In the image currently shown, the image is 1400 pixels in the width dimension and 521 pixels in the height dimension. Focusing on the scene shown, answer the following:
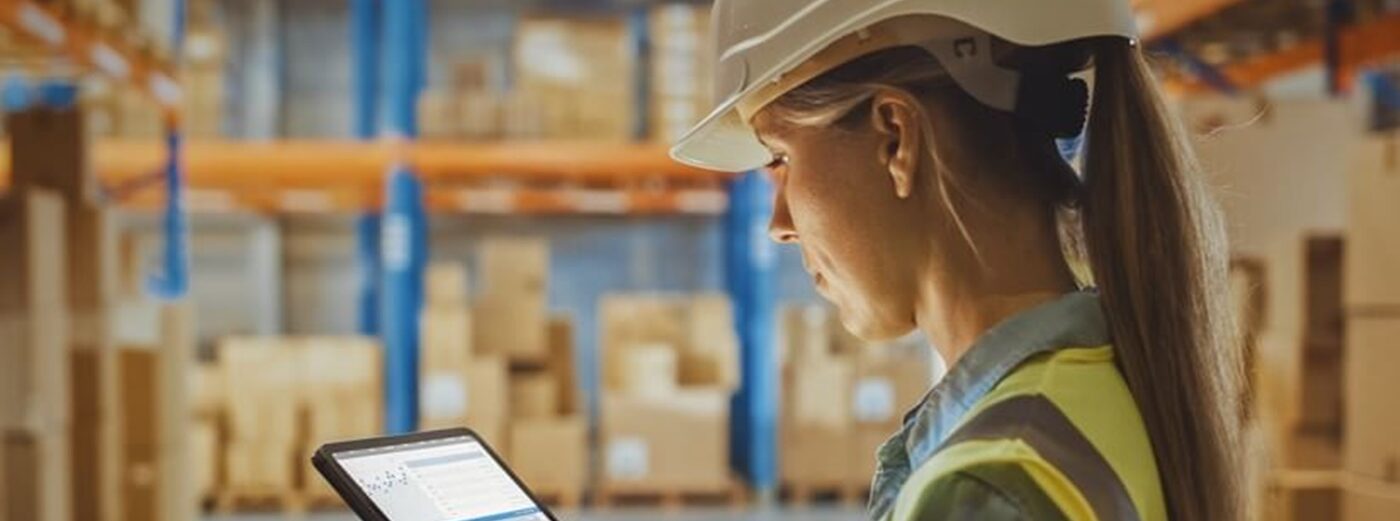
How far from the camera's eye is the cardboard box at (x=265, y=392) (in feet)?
26.5

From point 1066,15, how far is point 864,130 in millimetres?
160

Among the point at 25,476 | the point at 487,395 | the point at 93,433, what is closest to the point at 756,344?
the point at 487,395

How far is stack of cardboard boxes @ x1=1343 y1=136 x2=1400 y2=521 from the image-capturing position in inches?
136

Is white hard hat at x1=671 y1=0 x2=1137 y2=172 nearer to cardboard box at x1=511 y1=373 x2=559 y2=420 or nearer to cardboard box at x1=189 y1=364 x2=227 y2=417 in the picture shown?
cardboard box at x1=511 y1=373 x2=559 y2=420

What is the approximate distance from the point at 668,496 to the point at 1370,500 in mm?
5258

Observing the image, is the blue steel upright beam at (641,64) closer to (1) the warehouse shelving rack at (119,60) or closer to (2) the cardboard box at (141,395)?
(1) the warehouse shelving rack at (119,60)

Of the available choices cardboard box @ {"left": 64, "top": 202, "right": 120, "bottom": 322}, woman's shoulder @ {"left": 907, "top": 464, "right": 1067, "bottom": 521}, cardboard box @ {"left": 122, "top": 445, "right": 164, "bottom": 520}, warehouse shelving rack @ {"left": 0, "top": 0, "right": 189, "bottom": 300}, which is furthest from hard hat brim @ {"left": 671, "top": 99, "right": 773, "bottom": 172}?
cardboard box @ {"left": 122, "top": 445, "right": 164, "bottom": 520}

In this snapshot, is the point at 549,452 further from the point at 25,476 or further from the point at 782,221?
the point at 782,221

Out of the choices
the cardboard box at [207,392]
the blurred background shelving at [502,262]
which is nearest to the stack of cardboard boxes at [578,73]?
the blurred background shelving at [502,262]

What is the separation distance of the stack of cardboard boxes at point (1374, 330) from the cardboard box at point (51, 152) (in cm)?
368

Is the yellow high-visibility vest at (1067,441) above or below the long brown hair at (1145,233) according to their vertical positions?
below

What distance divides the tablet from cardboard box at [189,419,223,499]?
7.39 metres

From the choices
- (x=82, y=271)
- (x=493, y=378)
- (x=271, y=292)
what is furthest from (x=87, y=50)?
(x=271, y=292)

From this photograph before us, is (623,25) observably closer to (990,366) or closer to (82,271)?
(82,271)
